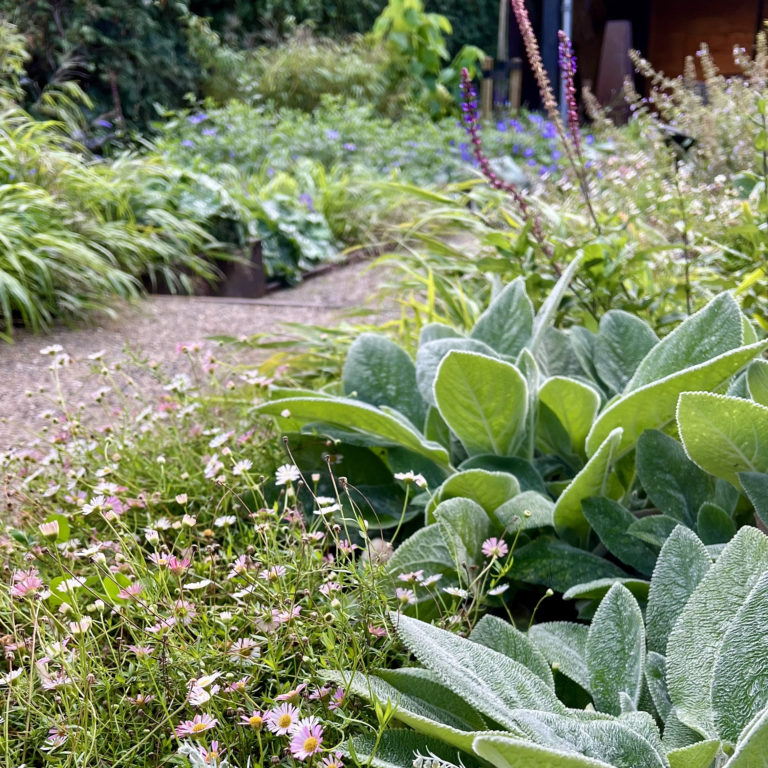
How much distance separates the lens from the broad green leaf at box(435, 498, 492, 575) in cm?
119

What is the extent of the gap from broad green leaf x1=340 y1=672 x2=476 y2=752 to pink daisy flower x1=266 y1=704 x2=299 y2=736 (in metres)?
0.06

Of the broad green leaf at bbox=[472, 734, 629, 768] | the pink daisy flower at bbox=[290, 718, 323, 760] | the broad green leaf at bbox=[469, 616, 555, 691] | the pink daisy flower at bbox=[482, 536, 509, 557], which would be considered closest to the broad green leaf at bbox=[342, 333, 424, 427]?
the pink daisy flower at bbox=[482, 536, 509, 557]

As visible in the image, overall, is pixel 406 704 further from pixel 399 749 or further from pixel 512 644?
pixel 512 644

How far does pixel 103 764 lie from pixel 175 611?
0.61 feet

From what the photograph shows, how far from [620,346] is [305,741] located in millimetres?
Result: 1095

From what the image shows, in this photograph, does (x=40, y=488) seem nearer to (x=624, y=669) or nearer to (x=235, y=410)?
(x=235, y=410)

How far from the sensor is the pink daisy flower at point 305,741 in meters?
0.78

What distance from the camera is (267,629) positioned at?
1098 mm

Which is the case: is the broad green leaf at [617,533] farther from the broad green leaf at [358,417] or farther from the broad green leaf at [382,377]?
the broad green leaf at [382,377]

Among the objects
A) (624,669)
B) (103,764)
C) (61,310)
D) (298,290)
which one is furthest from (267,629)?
(298,290)

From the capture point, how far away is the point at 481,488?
1313 millimetres

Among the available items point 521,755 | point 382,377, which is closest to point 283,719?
point 521,755

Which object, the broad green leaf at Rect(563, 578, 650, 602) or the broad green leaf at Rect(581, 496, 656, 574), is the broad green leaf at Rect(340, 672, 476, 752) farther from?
the broad green leaf at Rect(581, 496, 656, 574)

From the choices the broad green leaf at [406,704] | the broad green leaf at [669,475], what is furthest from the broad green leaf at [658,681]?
the broad green leaf at [669,475]
